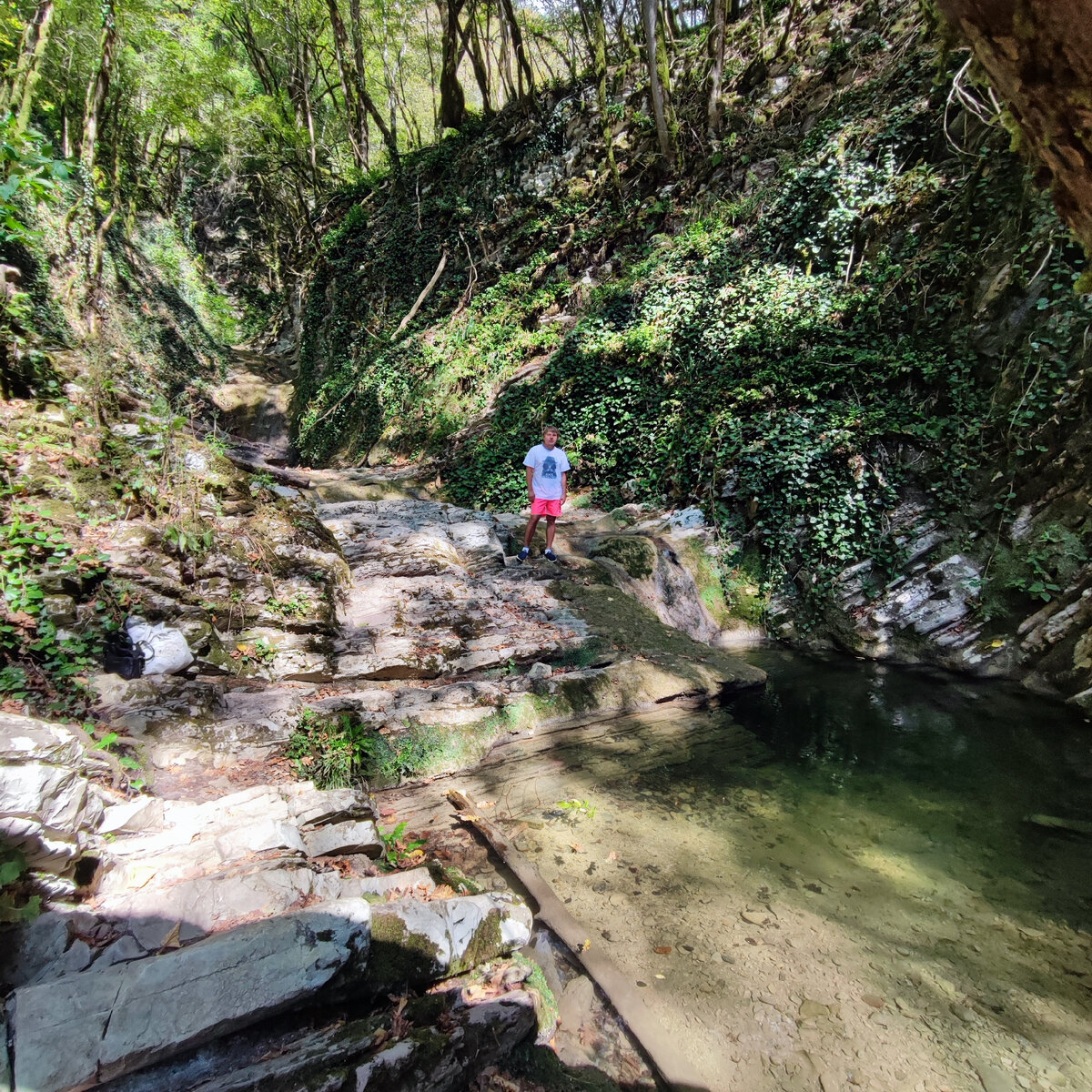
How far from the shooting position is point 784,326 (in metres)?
9.70

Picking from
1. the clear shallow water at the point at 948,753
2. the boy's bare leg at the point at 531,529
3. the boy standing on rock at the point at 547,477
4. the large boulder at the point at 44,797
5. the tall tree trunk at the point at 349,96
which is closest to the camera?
the large boulder at the point at 44,797

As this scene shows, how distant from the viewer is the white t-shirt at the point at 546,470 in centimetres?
766

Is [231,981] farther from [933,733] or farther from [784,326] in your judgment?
[784,326]

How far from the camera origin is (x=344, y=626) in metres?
5.62

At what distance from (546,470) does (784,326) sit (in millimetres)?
5178

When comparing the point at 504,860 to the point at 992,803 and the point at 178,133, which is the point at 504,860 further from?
the point at 178,133

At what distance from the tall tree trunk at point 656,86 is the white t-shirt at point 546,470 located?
9.53m

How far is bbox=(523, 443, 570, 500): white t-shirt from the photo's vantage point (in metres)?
7.66

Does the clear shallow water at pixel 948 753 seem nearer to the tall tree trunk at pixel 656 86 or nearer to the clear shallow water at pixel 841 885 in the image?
the clear shallow water at pixel 841 885

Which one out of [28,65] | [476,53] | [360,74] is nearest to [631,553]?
[28,65]

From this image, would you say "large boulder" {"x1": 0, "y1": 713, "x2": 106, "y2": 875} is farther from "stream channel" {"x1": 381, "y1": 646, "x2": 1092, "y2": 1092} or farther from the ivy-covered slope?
the ivy-covered slope

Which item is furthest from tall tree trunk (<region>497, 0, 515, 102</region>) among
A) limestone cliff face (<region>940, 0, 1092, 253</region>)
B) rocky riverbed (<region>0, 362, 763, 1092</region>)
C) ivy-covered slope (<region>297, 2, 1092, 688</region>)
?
limestone cliff face (<region>940, 0, 1092, 253</region>)

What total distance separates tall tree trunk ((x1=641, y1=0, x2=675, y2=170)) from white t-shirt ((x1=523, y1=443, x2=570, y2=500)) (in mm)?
9525

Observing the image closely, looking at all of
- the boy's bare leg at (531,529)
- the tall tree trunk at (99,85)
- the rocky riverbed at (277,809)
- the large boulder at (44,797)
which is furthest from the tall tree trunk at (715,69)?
the large boulder at (44,797)
